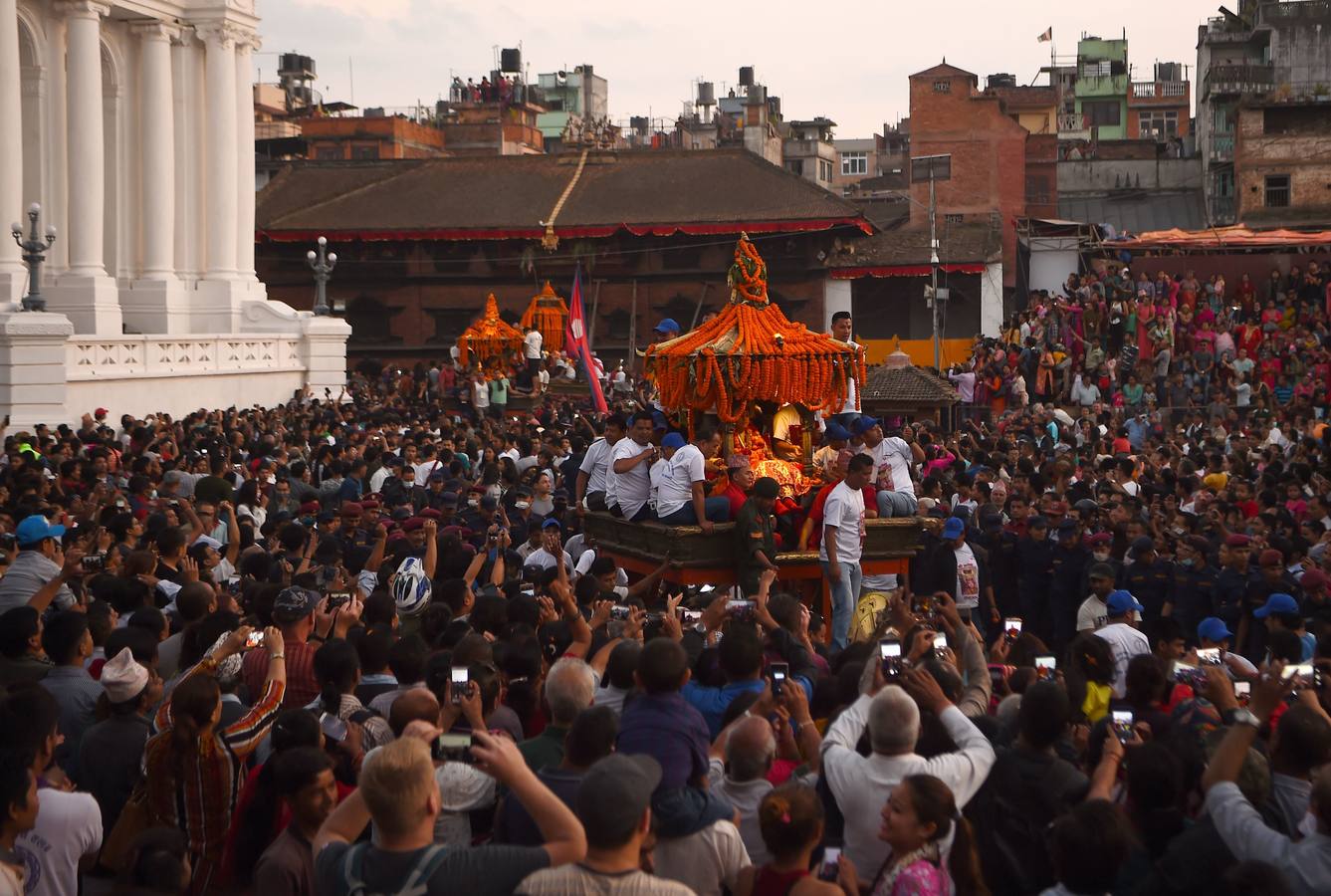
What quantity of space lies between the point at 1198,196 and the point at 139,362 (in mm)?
35194

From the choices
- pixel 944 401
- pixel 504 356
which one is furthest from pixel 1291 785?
pixel 504 356

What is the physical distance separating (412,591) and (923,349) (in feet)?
126

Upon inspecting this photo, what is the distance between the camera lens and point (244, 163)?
136 ft

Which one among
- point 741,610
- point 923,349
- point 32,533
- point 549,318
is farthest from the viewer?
point 923,349

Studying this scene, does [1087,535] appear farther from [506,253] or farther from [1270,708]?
[506,253]

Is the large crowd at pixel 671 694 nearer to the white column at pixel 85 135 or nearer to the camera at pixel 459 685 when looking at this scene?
the camera at pixel 459 685

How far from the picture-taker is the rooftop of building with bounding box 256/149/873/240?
157 ft

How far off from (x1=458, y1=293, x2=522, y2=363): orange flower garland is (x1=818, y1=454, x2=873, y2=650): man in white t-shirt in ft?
87.3

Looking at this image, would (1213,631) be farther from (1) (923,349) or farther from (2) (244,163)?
(1) (923,349)

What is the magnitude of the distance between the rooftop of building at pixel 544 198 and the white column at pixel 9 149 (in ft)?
52.7

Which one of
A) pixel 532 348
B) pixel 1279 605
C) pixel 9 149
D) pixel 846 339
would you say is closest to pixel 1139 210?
pixel 532 348

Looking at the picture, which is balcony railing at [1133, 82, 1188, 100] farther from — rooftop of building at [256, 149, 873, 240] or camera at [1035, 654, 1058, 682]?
camera at [1035, 654, 1058, 682]

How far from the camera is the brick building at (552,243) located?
48406 millimetres

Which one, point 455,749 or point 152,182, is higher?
point 152,182
